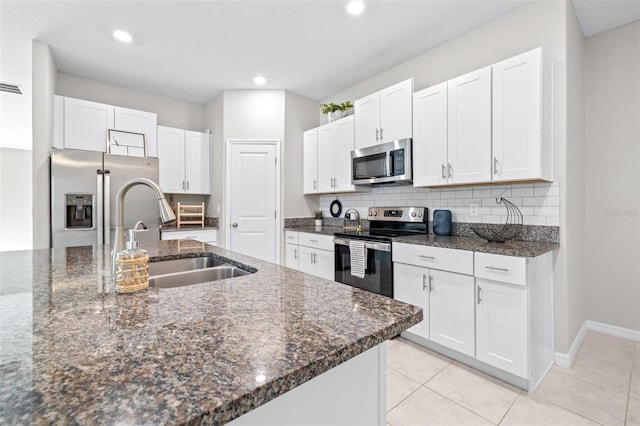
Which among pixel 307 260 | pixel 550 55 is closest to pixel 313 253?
pixel 307 260

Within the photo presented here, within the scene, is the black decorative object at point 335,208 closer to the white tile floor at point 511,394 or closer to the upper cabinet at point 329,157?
the upper cabinet at point 329,157

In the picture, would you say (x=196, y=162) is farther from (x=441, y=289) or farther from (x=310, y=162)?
(x=441, y=289)

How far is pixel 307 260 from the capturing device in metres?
3.77

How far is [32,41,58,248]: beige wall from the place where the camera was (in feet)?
9.73

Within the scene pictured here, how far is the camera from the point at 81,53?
126 inches

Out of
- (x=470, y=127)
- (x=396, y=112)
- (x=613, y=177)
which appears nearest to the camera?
(x=470, y=127)

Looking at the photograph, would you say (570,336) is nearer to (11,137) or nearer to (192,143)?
(192,143)

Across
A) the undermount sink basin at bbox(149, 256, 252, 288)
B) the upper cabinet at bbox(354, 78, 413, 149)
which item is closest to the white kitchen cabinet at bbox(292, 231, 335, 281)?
the upper cabinet at bbox(354, 78, 413, 149)

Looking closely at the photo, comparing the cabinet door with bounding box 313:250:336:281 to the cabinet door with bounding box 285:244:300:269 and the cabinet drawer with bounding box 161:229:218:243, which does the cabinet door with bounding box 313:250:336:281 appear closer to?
the cabinet door with bounding box 285:244:300:269

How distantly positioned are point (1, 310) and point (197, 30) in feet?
9.33

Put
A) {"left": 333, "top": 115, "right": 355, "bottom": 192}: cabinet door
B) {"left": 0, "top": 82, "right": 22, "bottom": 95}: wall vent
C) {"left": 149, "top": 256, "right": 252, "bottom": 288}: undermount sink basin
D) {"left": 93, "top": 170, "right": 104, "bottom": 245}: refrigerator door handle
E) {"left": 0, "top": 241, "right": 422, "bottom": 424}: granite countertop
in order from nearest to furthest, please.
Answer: {"left": 0, "top": 241, "right": 422, "bottom": 424}: granite countertop, {"left": 149, "top": 256, "right": 252, "bottom": 288}: undermount sink basin, {"left": 93, "top": 170, "right": 104, "bottom": 245}: refrigerator door handle, {"left": 333, "top": 115, "right": 355, "bottom": 192}: cabinet door, {"left": 0, "top": 82, "right": 22, "bottom": 95}: wall vent

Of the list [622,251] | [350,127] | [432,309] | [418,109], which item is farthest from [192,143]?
[622,251]

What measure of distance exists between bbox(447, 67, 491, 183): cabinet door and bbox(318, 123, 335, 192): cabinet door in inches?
63.9

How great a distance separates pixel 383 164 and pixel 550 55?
1.53 metres
